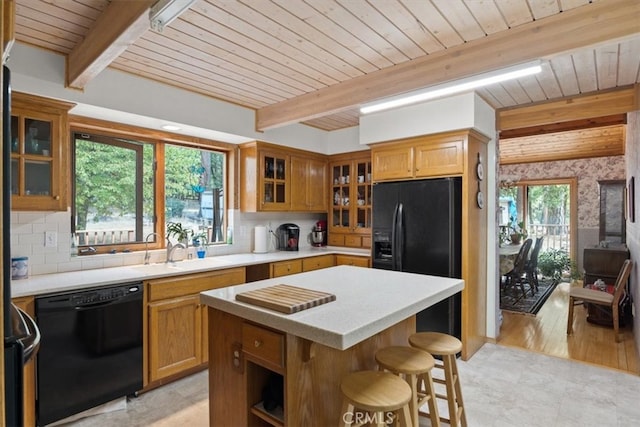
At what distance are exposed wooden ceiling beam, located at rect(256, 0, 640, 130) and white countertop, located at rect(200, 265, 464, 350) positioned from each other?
54.1 inches

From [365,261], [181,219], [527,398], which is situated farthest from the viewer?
[365,261]

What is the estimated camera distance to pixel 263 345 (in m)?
1.60

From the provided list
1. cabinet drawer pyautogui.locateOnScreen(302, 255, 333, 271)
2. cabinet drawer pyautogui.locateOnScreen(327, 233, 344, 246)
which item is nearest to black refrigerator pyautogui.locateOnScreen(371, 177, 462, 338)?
cabinet drawer pyautogui.locateOnScreen(302, 255, 333, 271)

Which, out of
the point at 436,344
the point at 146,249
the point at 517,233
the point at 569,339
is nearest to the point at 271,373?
the point at 436,344

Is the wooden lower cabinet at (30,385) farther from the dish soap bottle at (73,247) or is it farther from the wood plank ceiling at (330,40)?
the wood plank ceiling at (330,40)

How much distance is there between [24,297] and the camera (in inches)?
83.4

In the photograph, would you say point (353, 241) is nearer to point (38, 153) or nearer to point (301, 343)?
point (301, 343)

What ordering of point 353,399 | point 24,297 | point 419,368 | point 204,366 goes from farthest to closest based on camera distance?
point 204,366
point 24,297
point 419,368
point 353,399

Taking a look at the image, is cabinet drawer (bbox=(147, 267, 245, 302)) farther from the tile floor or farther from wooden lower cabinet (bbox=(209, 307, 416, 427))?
wooden lower cabinet (bbox=(209, 307, 416, 427))

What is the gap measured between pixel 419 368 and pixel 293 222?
317 cm

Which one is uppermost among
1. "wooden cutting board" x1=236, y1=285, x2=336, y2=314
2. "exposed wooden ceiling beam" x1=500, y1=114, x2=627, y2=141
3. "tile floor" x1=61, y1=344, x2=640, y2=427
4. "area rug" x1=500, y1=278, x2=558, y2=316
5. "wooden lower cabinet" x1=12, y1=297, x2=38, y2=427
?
"exposed wooden ceiling beam" x1=500, y1=114, x2=627, y2=141

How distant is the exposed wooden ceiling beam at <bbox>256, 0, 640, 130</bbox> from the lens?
179cm

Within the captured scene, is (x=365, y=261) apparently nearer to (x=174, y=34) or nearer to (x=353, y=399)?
(x=353, y=399)

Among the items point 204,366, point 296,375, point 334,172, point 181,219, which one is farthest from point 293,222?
point 296,375
